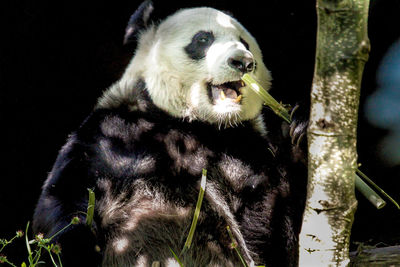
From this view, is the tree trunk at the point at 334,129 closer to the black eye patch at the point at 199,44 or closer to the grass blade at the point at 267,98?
the grass blade at the point at 267,98

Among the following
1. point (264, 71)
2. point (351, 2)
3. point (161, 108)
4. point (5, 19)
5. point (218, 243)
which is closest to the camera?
point (351, 2)

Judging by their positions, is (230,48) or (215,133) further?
(215,133)

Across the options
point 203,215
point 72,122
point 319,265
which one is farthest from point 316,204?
point 72,122

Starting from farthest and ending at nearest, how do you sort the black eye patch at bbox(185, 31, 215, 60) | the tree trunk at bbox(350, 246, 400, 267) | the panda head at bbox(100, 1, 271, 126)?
1. the black eye patch at bbox(185, 31, 215, 60)
2. the panda head at bbox(100, 1, 271, 126)
3. the tree trunk at bbox(350, 246, 400, 267)

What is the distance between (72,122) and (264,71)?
2130mm

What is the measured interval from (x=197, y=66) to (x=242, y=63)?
0.55 meters

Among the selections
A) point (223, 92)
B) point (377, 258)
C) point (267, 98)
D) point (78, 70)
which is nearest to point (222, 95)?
point (223, 92)

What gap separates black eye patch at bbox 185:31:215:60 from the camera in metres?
3.63

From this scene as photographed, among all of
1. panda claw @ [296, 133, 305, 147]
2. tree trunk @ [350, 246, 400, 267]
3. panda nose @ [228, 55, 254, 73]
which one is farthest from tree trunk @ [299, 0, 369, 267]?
panda nose @ [228, 55, 254, 73]

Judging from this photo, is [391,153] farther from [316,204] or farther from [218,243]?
[316,204]

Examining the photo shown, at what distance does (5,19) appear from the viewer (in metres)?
4.57

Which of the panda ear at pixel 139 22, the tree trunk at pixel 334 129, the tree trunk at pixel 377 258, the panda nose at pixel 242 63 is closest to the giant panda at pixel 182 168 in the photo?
the panda nose at pixel 242 63

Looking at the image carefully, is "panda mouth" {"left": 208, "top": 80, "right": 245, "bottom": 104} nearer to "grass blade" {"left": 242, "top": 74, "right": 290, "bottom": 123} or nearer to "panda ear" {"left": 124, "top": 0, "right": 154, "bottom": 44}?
"grass blade" {"left": 242, "top": 74, "right": 290, "bottom": 123}

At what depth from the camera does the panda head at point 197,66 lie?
10.8 feet
